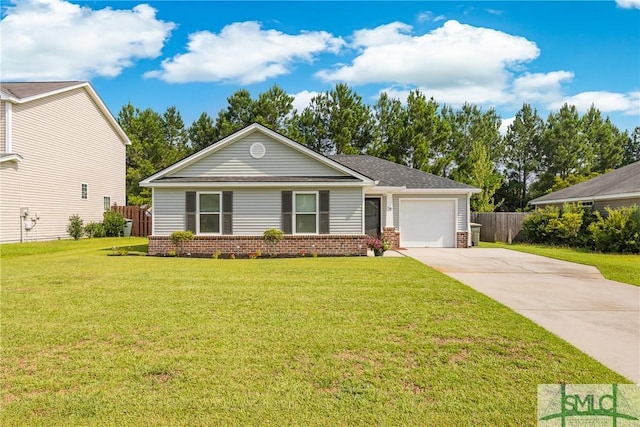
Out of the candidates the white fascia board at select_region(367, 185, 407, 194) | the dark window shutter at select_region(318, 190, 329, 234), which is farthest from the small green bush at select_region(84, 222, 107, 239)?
the white fascia board at select_region(367, 185, 407, 194)

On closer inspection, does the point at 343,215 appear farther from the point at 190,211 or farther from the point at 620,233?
Answer: the point at 620,233

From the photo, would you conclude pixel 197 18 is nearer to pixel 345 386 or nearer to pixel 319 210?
pixel 319 210

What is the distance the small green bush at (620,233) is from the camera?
15.0 meters

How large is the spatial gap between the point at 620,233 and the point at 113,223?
2419cm

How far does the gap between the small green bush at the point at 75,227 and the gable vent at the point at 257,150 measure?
38.7 feet

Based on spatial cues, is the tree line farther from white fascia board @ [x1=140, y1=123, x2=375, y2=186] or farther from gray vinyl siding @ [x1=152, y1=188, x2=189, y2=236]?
gray vinyl siding @ [x1=152, y1=188, x2=189, y2=236]

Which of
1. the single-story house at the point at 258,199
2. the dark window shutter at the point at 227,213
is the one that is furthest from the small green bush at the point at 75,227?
the dark window shutter at the point at 227,213

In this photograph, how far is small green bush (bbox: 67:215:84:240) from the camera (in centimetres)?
2016

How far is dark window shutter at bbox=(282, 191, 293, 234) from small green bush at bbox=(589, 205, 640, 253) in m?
12.2

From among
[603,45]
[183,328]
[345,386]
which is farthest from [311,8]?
[345,386]

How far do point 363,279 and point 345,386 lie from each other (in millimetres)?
5304

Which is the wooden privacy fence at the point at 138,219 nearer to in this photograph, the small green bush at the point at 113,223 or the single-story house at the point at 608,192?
the small green bush at the point at 113,223

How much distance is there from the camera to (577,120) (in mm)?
36812

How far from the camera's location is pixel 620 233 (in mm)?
15195
